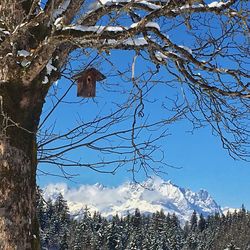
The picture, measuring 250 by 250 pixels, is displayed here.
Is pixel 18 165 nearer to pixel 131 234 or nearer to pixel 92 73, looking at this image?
pixel 92 73

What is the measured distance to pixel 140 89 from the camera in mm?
5125

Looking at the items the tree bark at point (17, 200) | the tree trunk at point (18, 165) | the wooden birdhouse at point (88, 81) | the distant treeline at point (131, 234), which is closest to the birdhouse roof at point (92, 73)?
the wooden birdhouse at point (88, 81)

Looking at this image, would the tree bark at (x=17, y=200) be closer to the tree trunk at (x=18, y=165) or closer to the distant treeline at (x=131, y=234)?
the tree trunk at (x=18, y=165)

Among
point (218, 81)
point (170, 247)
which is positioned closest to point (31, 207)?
point (218, 81)

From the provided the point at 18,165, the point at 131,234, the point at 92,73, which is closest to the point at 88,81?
the point at 92,73

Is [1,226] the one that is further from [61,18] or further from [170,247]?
[170,247]

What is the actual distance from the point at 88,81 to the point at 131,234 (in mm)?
94278

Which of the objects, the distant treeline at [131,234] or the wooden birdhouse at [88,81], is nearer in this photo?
the wooden birdhouse at [88,81]

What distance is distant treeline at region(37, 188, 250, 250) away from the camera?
279 feet

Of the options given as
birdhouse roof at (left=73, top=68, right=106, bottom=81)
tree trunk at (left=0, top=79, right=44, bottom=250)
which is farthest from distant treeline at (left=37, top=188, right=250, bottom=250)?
tree trunk at (left=0, top=79, right=44, bottom=250)

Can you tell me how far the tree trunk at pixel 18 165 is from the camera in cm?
399

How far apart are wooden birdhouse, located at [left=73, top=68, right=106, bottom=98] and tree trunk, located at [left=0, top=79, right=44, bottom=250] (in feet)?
2.92

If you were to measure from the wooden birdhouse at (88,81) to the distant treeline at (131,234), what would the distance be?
74529mm

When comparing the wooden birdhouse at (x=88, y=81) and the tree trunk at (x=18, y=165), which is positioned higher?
the wooden birdhouse at (x=88, y=81)
